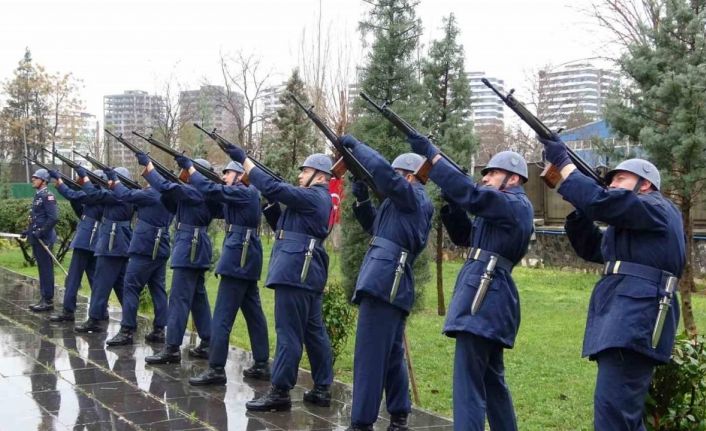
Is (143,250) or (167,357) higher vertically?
(143,250)

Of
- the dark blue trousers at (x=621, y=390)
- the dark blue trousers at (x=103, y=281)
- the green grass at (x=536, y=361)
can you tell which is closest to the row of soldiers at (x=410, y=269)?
the dark blue trousers at (x=621, y=390)

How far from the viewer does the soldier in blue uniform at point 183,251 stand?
26.7 feet

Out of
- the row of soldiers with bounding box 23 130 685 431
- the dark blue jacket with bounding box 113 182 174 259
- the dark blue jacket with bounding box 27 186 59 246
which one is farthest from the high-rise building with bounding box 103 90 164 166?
the row of soldiers with bounding box 23 130 685 431

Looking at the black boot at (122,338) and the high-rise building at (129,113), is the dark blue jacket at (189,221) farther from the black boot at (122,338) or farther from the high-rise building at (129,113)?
the high-rise building at (129,113)

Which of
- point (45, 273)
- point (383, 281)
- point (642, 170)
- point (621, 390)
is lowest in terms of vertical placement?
point (45, 273)

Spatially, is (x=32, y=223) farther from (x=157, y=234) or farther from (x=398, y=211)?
(x=398, y=211)

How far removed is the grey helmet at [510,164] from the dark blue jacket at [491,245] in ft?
0.37

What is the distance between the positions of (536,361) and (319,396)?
10.0ft

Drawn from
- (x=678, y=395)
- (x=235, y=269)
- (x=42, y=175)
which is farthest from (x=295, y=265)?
(x=42, y=175)

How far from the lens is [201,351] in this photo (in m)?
8.66

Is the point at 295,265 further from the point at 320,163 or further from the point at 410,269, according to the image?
the point at 410,269

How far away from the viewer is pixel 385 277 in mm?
5617

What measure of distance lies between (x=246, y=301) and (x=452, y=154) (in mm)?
5392

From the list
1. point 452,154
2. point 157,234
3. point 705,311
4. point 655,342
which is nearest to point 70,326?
point 157,234
